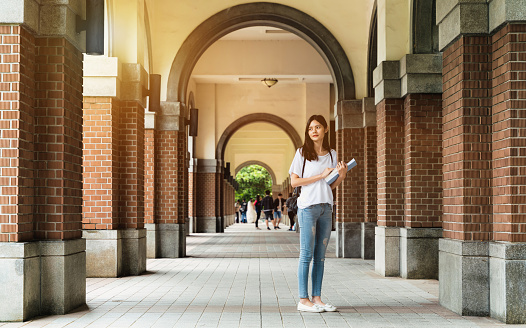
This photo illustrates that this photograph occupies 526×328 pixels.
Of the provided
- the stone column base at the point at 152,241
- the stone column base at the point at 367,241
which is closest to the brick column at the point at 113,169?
the stone column base at the point at 152,241

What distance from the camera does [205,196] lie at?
24.0 m

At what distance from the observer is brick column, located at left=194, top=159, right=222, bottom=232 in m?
23.9

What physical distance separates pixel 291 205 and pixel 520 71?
2.30 metres

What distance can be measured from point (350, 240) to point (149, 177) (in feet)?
13.4

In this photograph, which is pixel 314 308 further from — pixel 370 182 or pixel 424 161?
pixel 370 182

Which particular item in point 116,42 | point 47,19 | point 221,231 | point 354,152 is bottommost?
point 221,231

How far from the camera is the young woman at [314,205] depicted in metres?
5.89

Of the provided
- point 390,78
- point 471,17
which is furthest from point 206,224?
point 471,17

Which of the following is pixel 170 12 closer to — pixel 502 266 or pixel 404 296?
pixel 404 296

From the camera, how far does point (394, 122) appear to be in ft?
31.2

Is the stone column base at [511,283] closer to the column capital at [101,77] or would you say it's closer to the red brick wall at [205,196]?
the column capital at [101,77]

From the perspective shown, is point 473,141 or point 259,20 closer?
point 473,141

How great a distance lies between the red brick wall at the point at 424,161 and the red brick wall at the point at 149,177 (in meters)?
5.47

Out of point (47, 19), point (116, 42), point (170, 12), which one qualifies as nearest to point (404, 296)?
point (47, 19)
